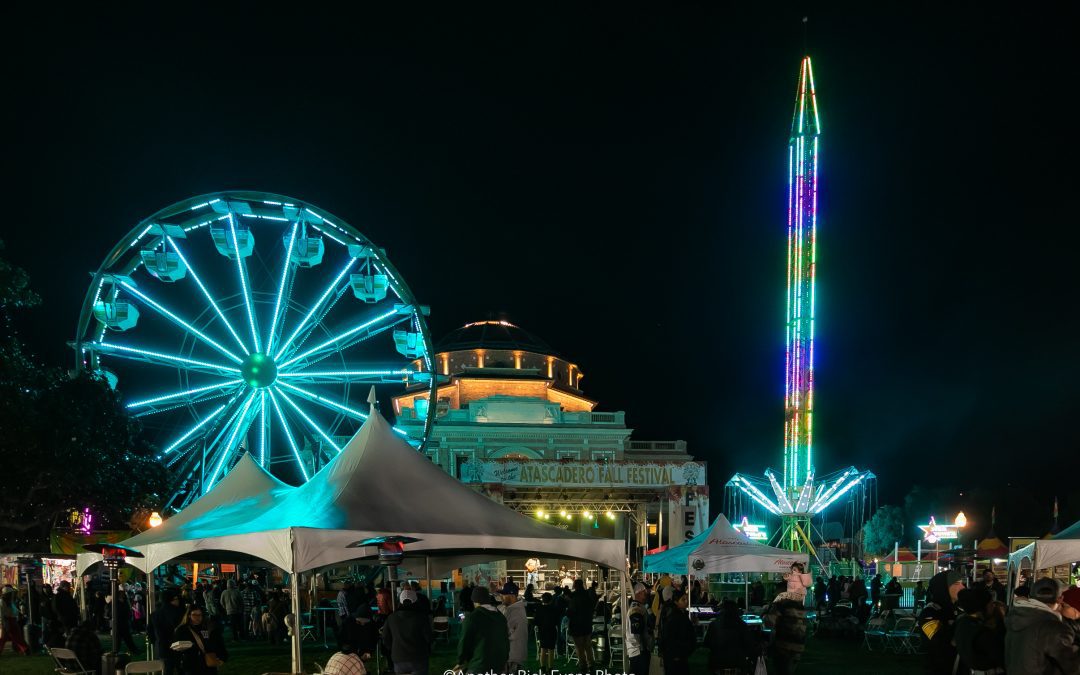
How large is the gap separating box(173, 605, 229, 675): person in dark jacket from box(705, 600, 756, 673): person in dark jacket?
17.2ft

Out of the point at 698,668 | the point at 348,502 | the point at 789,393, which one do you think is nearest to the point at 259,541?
the point at 348,502

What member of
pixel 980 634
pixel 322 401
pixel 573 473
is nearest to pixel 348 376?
pixel 322 401

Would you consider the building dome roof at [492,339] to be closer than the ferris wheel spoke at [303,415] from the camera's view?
No

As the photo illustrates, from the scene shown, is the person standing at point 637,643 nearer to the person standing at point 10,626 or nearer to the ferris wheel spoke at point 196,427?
the person standing at point 10,626

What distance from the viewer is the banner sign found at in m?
42.8

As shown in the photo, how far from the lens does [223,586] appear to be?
2795 centimetres

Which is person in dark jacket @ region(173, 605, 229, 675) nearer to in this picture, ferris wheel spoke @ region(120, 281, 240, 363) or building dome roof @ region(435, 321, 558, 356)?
ferris wheel spoke @ region(120, 281, 240, 363)

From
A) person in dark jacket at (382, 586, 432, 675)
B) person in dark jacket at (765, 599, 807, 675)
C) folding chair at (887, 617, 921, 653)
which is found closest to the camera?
person in dark jacket at (382, 586, 432, 675)

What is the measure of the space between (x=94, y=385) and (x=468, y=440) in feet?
155

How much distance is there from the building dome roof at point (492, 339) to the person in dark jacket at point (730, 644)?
69441mm

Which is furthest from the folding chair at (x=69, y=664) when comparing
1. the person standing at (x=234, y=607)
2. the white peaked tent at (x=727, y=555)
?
the white peaked tent at (x=727, y=555)

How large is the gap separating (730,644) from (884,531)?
87284mm

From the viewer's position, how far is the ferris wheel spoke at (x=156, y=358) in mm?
28250

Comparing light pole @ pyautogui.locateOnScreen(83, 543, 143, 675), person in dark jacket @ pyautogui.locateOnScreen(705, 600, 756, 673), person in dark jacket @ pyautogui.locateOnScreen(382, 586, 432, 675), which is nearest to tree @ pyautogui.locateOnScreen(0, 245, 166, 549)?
light pole @ pyautogui.locateOnScreen(83, 543, 143, 675)
